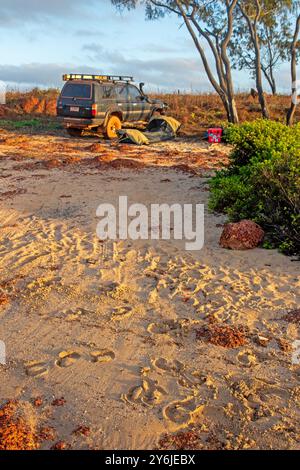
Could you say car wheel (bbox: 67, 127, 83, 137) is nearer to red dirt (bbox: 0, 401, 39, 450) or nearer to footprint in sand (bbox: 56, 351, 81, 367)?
footprint in sand (bbox: 56, 351, 81, 367)

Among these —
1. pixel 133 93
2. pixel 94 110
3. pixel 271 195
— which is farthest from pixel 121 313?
pixel 133 93

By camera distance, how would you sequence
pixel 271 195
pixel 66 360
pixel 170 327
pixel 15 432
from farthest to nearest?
pixel 271 195 < pixel 170 327 < pixel 66 360 < pixel 15 432

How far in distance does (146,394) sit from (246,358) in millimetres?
1052

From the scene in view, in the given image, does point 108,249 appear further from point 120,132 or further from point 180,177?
point 120,132

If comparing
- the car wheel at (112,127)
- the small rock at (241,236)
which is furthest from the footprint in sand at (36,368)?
the car wheel at (112,127)

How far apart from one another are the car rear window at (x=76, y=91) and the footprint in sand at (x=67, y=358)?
1449cm

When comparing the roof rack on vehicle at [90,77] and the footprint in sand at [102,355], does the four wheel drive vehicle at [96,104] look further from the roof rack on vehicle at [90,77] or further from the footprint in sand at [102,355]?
the footprint in sand at [102,355]

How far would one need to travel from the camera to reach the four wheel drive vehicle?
17953 mm

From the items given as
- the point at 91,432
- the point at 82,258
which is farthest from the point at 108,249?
the point at 91,432

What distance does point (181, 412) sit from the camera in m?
3.88

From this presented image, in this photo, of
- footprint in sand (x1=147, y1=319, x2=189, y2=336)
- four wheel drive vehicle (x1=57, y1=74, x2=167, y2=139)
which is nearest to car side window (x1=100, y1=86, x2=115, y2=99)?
four wheel drive vehicle (x1=57, y1=74, x2=167, y2=139)

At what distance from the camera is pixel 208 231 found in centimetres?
805

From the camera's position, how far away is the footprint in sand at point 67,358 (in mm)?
4541

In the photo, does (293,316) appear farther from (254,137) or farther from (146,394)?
(254,137)
